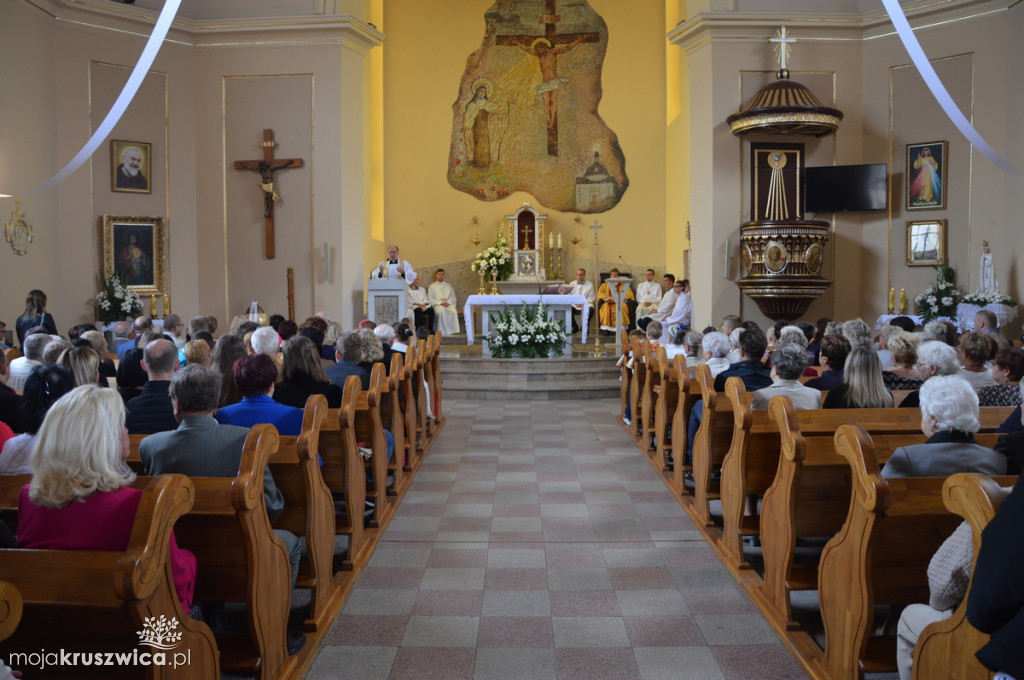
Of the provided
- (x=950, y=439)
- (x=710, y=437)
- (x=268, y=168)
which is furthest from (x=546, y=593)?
(x=268, y=168)

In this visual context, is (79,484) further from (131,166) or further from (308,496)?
(131,166)

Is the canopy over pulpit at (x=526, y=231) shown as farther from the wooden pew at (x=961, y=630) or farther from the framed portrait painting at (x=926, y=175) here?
the wooden pew at (x=961, y=630)

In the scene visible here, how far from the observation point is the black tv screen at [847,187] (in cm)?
1085

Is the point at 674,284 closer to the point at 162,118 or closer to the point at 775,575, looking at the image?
the point at 162,118

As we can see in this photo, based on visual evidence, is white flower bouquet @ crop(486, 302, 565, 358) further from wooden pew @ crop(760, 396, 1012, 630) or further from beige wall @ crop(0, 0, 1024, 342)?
wooden pew @ crop(760, 396, 1012, 630)

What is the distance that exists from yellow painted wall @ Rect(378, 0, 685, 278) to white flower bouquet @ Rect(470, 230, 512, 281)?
0.54 m

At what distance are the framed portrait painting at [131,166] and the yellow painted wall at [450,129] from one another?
13.7ft

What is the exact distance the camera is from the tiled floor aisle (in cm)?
299

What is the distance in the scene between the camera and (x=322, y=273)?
38.9ft

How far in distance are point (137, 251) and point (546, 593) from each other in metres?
9.72

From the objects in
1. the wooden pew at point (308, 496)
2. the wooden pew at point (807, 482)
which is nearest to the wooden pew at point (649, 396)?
the wooden pew at point (807, 482)

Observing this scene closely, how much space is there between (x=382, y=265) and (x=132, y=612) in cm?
1077

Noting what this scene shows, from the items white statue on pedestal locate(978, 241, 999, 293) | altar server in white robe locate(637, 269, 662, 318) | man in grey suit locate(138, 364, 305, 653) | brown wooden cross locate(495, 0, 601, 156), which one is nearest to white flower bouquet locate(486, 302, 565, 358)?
altar server in white robe locate(637, 269, 662, 318)

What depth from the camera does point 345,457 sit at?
12.6ft
